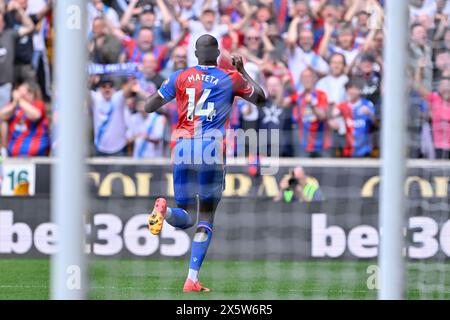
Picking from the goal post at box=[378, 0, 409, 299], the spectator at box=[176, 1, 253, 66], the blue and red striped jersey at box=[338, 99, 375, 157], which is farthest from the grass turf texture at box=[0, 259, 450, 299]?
the goal post at box=[378, 0, 409, 299]

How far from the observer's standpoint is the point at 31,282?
828cm

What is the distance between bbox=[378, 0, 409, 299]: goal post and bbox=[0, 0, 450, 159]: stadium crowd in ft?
10.9

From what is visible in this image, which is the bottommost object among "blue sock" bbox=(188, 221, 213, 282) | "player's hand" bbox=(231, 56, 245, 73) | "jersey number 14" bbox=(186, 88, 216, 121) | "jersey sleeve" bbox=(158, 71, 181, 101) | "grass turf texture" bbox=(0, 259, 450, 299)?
"grass turf texture" bbox=(0, 259, 450, 299)

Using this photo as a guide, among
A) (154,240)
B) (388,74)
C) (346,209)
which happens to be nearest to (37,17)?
(154,240)

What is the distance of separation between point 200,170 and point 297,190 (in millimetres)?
2734

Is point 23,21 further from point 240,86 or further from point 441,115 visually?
point 441,115

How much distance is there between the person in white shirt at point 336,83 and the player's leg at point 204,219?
1.59 meters

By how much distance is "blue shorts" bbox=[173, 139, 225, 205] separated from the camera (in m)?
7.31

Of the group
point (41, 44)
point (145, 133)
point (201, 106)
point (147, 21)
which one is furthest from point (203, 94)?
Answer: point (41, 44)

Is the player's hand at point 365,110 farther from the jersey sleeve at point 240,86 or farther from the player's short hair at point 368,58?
the jersey sleeve at point 240,86

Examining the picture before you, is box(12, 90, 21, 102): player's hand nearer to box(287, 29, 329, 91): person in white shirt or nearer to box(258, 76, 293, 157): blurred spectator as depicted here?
box(258, 76, 293, 157): blurred spectator

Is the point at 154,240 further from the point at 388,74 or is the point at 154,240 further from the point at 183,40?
the point at 388,74

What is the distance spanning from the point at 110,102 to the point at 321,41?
1.94 metres

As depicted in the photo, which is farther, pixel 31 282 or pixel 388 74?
pixel 31 282
